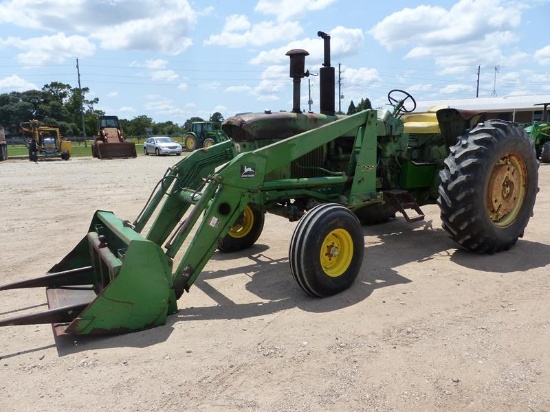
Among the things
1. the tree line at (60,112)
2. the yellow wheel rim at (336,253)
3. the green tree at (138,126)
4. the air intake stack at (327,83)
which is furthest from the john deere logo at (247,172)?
the green tree at (138,126)

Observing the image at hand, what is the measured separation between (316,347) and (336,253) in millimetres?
1204

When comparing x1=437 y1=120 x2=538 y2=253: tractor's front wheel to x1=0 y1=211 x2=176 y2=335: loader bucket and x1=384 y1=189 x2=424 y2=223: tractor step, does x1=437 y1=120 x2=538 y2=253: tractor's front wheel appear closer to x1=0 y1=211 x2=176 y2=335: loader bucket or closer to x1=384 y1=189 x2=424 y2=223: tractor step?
x1=384 y1=189 x2=424 y2=223: tractor step

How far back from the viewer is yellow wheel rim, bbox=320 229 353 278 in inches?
175

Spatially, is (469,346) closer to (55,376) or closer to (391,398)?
(391,398)

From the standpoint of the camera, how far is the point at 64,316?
12.2 ft

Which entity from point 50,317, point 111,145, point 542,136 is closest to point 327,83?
point 50,317

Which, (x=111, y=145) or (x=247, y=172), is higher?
(x=111, y=145)

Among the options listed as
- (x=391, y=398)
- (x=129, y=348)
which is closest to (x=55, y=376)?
(x=129, y=348)

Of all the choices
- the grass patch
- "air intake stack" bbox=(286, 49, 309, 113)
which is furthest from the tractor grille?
the grass patch

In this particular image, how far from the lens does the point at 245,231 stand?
6207 millimetres

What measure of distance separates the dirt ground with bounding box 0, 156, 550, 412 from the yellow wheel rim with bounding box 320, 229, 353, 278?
9.9 inches

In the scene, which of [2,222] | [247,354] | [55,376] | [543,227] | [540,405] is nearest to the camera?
[540,405]

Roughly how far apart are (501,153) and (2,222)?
783 cm

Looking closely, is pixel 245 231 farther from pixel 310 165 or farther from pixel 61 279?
pixel 61 279
